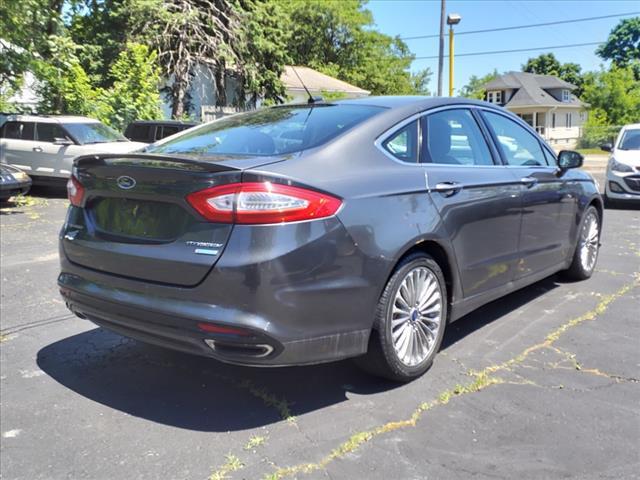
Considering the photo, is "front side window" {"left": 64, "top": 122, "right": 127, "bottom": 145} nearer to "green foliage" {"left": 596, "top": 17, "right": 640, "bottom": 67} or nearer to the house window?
the house window

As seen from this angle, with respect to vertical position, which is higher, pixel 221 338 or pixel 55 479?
pixel 221 338

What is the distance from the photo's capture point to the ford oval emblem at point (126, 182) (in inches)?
123

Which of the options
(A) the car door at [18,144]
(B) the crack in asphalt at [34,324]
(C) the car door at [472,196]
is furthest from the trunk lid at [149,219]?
(A) the car door at [18,144]

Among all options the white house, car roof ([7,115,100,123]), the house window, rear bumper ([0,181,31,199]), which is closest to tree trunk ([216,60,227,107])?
car roof ([7,115,100,123])

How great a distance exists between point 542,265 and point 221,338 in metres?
3.11

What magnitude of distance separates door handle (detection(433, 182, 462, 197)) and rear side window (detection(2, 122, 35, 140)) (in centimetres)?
1274

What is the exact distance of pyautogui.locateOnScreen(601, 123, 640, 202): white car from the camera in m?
11.2

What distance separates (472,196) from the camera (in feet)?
12.8

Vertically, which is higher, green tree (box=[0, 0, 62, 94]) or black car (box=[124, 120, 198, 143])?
green tree (box=[0, 0, 62, 94])

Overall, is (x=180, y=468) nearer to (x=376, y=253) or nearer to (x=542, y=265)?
(x=376, y=253)

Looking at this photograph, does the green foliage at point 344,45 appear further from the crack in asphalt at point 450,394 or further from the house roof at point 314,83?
the crack in asphalt at point 450,394

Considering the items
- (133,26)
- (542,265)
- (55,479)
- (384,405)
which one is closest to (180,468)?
(55,479)

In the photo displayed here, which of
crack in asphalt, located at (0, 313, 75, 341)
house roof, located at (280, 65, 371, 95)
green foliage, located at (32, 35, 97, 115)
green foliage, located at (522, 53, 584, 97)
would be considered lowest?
crack in asphalt, located at (0, 313, 75, 341)

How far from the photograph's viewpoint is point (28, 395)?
11.6ft
